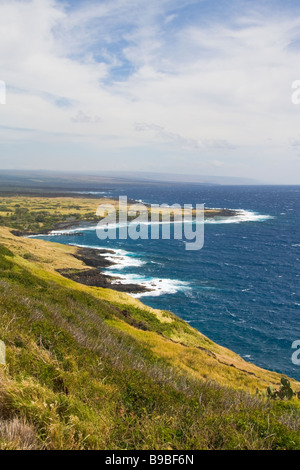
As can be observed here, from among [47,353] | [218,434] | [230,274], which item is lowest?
[230,274]

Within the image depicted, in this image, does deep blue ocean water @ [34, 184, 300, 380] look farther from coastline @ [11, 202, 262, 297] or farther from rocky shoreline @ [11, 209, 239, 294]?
rocky shoreline @ [11, 209, 239, 294]

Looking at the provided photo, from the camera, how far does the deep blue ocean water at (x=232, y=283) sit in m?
43.5

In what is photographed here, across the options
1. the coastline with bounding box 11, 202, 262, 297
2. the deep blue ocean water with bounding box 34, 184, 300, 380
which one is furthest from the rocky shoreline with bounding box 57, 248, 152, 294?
the deep blue ocean water with bounding box 34, 184, 300, 380

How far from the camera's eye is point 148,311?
120 ft

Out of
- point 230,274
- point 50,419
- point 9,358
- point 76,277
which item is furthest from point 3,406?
point 230,274

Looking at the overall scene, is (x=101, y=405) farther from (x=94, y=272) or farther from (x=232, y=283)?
(x=94, y=272)

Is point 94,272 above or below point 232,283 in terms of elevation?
above

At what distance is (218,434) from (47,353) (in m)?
5.82

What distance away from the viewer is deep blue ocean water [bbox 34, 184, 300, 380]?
4350 centimetres

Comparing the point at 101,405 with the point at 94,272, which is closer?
the point at 101,405

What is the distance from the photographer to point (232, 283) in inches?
2544

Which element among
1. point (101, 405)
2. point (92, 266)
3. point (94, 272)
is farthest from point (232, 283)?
point (101, 405)

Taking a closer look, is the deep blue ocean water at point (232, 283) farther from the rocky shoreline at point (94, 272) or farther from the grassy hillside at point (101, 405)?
the grassy hillside at point (101, 405)
